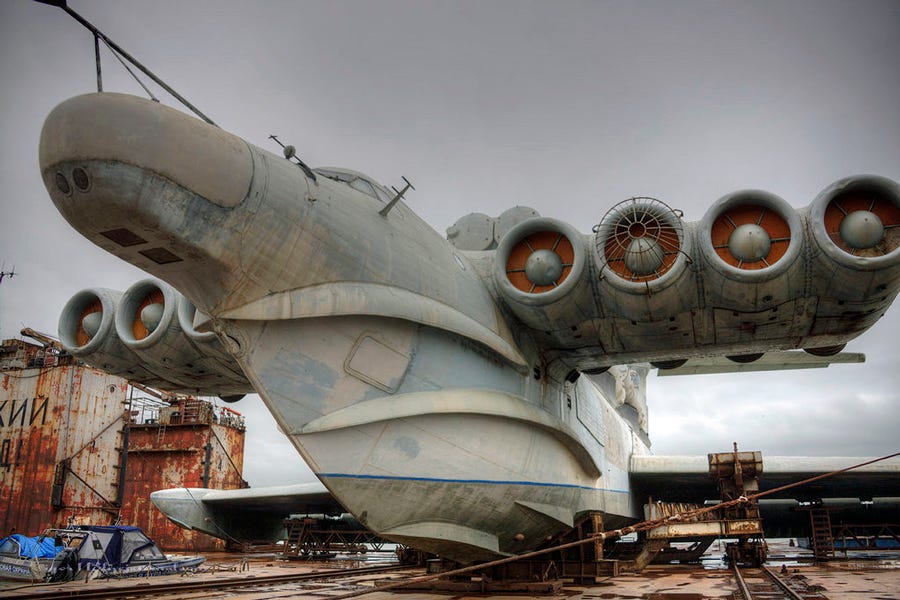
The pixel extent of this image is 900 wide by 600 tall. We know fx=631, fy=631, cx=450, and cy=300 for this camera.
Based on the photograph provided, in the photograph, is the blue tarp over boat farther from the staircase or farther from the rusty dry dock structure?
the staircase

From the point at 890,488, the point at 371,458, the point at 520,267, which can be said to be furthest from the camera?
the point at 890,488

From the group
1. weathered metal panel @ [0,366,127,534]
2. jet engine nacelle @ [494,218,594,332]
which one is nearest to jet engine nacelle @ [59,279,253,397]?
jet engine nacelle @ [494,218,594,332]

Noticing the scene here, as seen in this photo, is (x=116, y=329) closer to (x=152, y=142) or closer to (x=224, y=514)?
(x=152, y=142)

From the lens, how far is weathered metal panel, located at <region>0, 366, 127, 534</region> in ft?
70.4

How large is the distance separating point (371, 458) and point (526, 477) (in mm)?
2839

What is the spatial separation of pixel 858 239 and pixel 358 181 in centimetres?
683

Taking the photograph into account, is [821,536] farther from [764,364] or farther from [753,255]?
[753,255]

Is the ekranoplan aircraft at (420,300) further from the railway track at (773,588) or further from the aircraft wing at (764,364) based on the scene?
the aircraft wing at (764,364)

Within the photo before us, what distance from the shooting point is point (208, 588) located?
1102cm

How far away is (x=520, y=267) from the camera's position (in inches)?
388

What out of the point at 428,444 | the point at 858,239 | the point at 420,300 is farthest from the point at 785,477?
the point at 420,300

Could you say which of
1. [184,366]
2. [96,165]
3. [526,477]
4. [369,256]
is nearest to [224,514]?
[184,366]

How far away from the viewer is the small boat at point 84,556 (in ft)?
39.6

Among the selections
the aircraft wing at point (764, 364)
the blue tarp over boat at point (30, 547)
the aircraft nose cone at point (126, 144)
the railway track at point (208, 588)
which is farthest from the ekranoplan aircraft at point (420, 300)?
the aircraft wing at point (764, 364)
